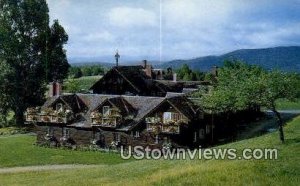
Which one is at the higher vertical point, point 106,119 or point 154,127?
point 106,119

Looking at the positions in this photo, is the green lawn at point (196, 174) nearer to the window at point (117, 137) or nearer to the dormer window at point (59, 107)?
the window at point (117, 137)

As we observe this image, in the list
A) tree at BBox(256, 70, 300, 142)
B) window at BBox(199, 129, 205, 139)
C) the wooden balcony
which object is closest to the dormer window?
the wooden balcony

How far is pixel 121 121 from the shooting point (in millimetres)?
54219

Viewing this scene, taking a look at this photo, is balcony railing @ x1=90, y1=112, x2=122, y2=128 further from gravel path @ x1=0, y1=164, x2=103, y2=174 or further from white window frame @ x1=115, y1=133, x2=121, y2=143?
gravel path @ x1=0, y1=164, x2=103, y2=174

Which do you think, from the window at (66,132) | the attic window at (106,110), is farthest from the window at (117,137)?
the window at (66,132)

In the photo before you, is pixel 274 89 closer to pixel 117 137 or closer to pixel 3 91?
pixel 117 137

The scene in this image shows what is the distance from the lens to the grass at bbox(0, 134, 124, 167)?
47.9 meters

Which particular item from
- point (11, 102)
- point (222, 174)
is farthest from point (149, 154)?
point (11, 102)

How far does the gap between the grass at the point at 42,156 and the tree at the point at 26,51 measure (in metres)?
13.4

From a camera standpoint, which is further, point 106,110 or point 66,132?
point 66,132

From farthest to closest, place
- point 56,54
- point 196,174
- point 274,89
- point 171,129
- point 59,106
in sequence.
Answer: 1. point 56,54
2. point 59,106
3. point 171,129
4. point 274,89
5. point 196,174

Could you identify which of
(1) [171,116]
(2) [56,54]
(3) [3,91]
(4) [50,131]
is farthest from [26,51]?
(1) [171,116]

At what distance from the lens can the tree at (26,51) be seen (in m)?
69.6

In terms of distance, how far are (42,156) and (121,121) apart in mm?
9301
